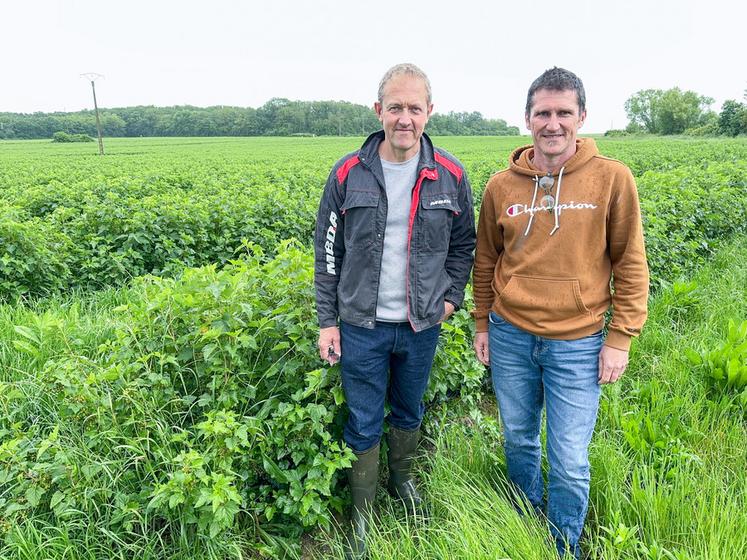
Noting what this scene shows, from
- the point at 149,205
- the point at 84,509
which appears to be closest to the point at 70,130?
the point at 149,205

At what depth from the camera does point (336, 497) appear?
2.72m

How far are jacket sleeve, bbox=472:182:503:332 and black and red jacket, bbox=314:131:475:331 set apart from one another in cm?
12

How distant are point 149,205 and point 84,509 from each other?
5033 mm

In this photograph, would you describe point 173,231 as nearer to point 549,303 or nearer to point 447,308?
point 447,308

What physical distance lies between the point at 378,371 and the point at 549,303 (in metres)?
0.88

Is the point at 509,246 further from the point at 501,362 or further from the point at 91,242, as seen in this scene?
the point at 91,242

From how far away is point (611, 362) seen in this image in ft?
7.02

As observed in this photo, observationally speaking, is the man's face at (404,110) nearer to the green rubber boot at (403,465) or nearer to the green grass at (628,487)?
the green rubber boot at (403,465)

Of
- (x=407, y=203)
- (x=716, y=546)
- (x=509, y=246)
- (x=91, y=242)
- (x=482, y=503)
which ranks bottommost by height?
(x=482, y=503)

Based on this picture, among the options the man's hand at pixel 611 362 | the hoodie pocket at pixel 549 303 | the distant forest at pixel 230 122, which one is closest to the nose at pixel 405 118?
the hoodie pocket at pixel 549 303

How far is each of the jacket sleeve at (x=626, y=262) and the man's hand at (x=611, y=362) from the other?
0.03 m

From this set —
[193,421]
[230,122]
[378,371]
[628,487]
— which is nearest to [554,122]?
[378,371]

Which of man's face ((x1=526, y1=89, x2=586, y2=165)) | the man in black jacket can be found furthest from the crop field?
man's face ((x1=526, y1=89, x2=586, y2=165))

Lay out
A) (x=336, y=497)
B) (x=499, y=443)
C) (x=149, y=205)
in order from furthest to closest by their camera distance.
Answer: (x=149, y=205), (x=499, y=443), (x=336, y=497)
